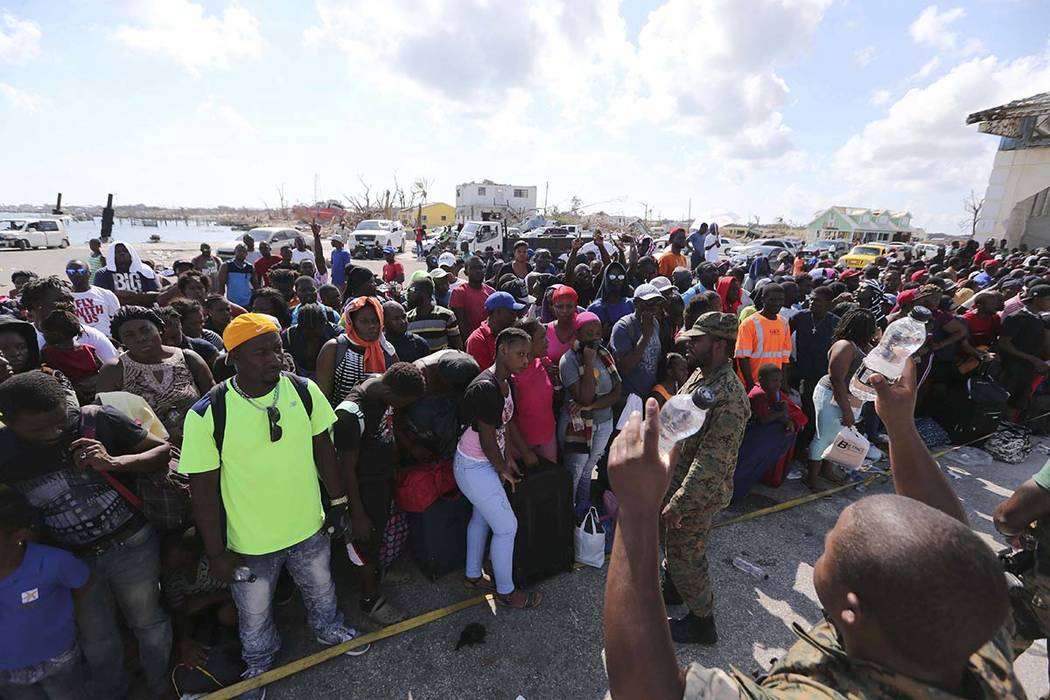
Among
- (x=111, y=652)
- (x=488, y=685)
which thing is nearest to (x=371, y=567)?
(x=488, y=685)

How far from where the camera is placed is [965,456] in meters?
5.68

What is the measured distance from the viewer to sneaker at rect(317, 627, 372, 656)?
2.83 meters

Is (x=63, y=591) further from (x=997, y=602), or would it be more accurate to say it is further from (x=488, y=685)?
(x=997, y=602)

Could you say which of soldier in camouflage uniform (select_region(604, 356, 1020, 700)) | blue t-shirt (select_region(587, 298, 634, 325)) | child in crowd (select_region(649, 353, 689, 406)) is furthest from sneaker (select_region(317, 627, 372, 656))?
blue t-shirt (select_region(587, 298, 634, 325))

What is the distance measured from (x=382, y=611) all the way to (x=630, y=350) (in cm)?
276

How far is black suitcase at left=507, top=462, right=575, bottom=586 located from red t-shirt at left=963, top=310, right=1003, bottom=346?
20.0ft

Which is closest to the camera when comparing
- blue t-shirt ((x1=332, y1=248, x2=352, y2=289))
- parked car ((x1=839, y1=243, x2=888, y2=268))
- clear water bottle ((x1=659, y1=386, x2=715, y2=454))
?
clear water bottle ((x1=659, y1=386, x2=715, y2=454))

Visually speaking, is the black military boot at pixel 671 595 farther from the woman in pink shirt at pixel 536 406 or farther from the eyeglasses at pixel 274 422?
the eyeglasses at pixel 274 422

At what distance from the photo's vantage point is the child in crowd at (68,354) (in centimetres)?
315

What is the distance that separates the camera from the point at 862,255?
23.5 m

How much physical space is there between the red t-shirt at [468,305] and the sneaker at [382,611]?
3.26 meters

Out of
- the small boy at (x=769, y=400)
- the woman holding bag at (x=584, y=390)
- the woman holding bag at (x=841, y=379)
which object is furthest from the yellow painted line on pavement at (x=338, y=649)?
the woman holding bag at (x=841, y=379)

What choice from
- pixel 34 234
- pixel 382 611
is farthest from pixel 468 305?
pixel 34 234

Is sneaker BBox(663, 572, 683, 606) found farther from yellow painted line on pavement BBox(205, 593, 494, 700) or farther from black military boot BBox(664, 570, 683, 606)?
yellow painted line on pavement BBox(205, 593, 494, 700)
